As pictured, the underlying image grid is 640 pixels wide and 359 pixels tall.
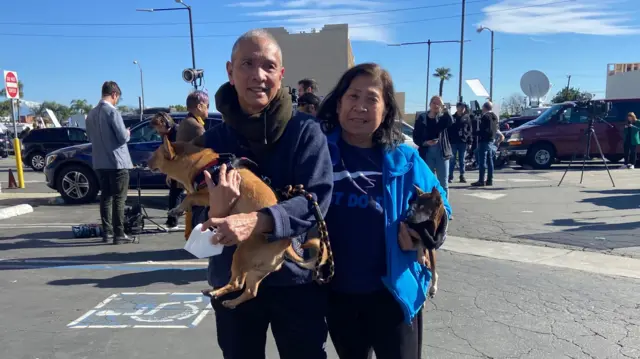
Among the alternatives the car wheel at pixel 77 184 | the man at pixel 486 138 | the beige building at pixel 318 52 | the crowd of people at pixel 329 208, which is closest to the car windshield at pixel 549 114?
the man at pixel 486 138

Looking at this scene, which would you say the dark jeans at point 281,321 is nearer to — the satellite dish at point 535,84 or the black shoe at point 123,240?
the black shoe at point 123,240

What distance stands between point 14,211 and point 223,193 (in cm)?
897

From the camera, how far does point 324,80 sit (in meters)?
47.9

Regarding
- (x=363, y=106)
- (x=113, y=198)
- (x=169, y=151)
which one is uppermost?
(x=363, y=106)

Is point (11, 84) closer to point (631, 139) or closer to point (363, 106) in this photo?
point (363, 106)

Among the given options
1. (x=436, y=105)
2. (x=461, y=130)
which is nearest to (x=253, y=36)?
(x=436, y=105)

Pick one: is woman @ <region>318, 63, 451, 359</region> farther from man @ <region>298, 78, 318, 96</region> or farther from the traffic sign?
the traffic sign

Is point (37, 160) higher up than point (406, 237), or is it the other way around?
point (406, 237)

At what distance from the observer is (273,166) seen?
5.61 feet

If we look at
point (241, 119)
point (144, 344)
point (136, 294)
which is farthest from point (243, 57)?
point (136, 294)

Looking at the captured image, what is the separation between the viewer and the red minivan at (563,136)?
1523 centimetres

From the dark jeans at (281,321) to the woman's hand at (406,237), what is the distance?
0.38 metres

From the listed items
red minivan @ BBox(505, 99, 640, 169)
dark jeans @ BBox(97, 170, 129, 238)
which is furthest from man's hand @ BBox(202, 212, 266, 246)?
red minivan @ BBox(505, 99, 640, 169)

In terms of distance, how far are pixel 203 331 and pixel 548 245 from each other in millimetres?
4691
